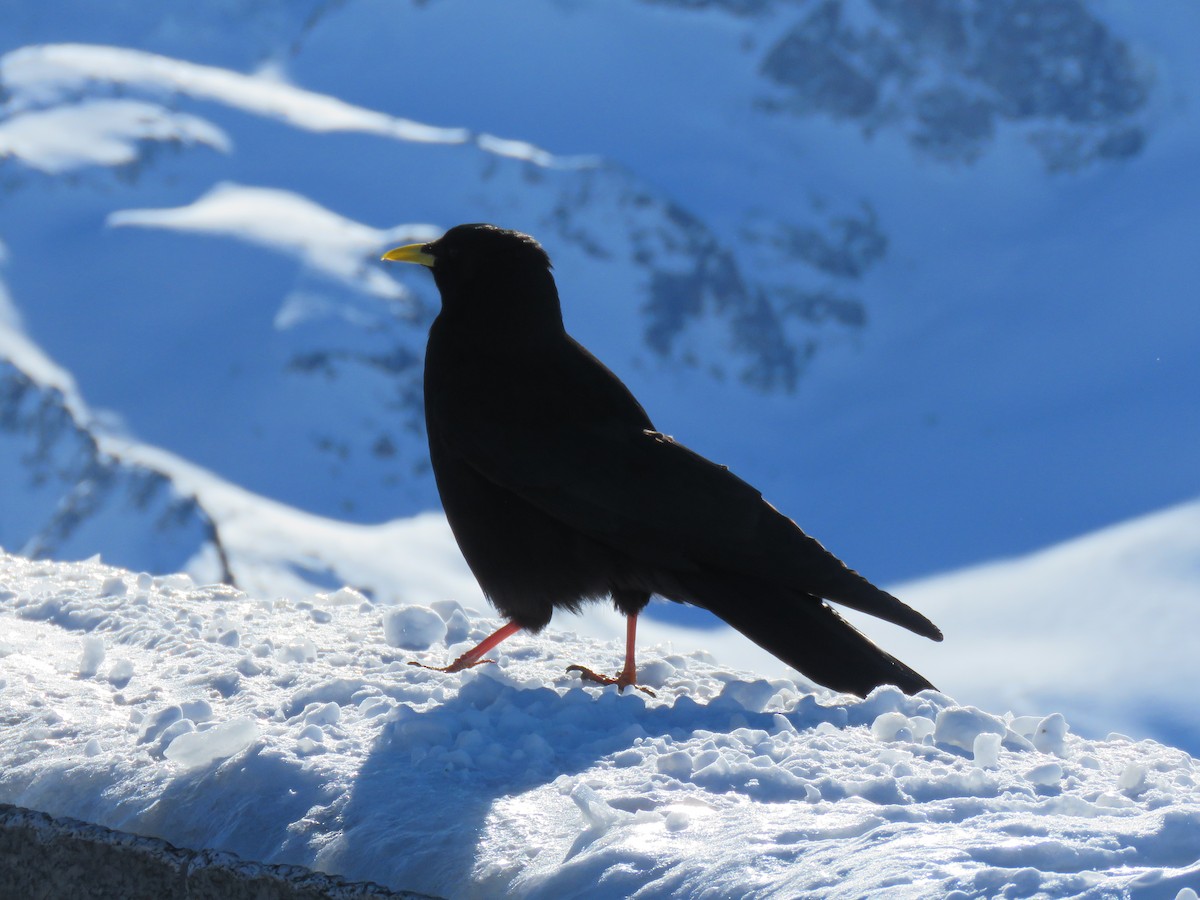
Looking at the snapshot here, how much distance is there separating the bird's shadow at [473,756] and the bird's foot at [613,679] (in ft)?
0.63

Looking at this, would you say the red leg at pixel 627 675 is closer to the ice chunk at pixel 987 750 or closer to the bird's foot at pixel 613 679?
the bird's foot at pixel 613 679

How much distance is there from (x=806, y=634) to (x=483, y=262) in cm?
168

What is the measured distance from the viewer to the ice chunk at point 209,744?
2.84 metres

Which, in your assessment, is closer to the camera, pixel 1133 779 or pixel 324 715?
pixel 1133 779

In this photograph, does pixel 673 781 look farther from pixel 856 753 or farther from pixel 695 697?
pixel 695 697

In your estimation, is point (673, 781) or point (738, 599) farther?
point (738, 599)

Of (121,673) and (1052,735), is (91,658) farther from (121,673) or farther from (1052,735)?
(1052,735)

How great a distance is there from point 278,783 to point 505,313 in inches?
78.5

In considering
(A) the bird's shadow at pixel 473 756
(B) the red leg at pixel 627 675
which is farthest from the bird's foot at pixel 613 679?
(A) the bird's shadow at pixel 473 756

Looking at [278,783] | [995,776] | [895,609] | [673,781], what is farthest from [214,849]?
[895,609]

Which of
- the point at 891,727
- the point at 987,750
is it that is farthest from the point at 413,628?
the point at 987,750

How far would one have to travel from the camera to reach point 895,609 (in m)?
3.62

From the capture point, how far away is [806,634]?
3.68 metres

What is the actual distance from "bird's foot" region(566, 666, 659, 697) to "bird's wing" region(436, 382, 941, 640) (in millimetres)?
349
